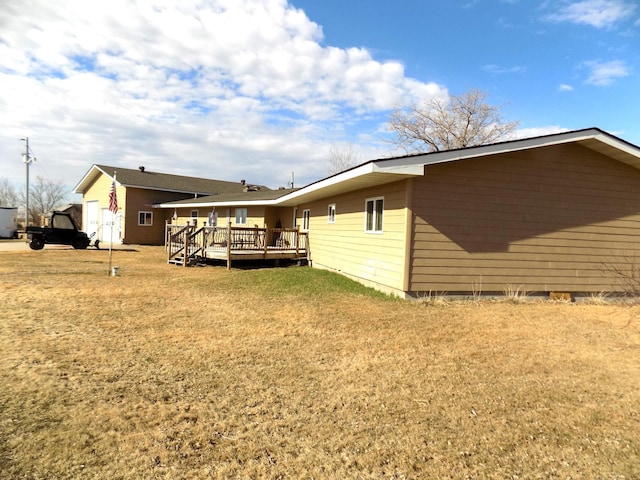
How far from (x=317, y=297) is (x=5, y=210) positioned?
33.0 metres

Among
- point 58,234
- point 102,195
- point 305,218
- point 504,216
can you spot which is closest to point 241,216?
point 305,218

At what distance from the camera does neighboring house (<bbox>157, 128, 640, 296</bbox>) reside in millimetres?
9039

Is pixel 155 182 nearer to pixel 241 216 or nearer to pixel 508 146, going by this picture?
pixel 241 216

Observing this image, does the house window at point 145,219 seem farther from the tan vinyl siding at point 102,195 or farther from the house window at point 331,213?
the house window at point 331,213

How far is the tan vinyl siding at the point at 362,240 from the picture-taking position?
30.6 feet

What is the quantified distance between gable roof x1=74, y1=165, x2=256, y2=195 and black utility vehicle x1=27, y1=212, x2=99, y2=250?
536cm

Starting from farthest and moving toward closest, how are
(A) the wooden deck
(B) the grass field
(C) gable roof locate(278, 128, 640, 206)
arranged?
(A) the wooden deck < (C) gable roof locate(278, 128, 640, 206) < (B) the grass field

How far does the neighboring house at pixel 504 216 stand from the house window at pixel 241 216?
452 inches

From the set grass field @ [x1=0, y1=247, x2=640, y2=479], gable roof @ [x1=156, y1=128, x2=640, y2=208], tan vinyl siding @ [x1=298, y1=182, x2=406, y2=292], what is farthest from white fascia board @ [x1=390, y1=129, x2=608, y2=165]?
grass field @ [x1=0, y1=247, x2=640, y2=479]

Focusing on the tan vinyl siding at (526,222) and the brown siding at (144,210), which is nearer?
the tan vinyl siding at (526,222)

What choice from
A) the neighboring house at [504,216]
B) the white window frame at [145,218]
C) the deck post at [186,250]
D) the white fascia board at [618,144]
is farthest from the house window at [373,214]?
the white window frame at [145,218]

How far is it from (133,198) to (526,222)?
24.3 meters

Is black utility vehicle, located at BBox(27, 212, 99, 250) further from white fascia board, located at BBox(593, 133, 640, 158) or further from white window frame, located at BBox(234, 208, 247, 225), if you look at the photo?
white fascia board, located at BBox(593, 133, 640, 158)

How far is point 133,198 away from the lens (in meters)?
26.7
